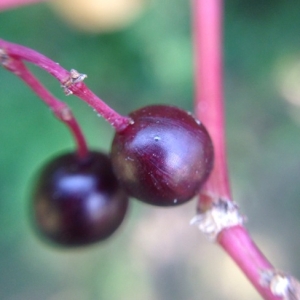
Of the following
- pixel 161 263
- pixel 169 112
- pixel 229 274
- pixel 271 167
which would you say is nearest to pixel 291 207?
pixel 271 167

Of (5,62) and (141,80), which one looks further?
(141,80)

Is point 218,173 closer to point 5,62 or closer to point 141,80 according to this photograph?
point 5,62

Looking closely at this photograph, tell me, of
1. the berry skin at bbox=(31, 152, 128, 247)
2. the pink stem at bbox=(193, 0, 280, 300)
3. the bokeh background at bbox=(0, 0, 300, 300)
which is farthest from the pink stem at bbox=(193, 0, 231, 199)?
the bokeh background at bbox=(0, 0, 300, 300)

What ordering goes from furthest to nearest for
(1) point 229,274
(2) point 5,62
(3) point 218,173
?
(1) point 229,274, (3) point 218,173, (2) point 5,62

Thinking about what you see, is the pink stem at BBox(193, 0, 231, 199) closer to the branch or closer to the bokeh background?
the branch

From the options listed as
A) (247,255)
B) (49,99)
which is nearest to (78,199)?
(49,99)

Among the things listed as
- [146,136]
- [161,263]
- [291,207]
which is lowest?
[161,263]

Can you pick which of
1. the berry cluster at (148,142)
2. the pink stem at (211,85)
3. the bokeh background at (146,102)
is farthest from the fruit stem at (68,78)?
the bokeh background at (146,102)
